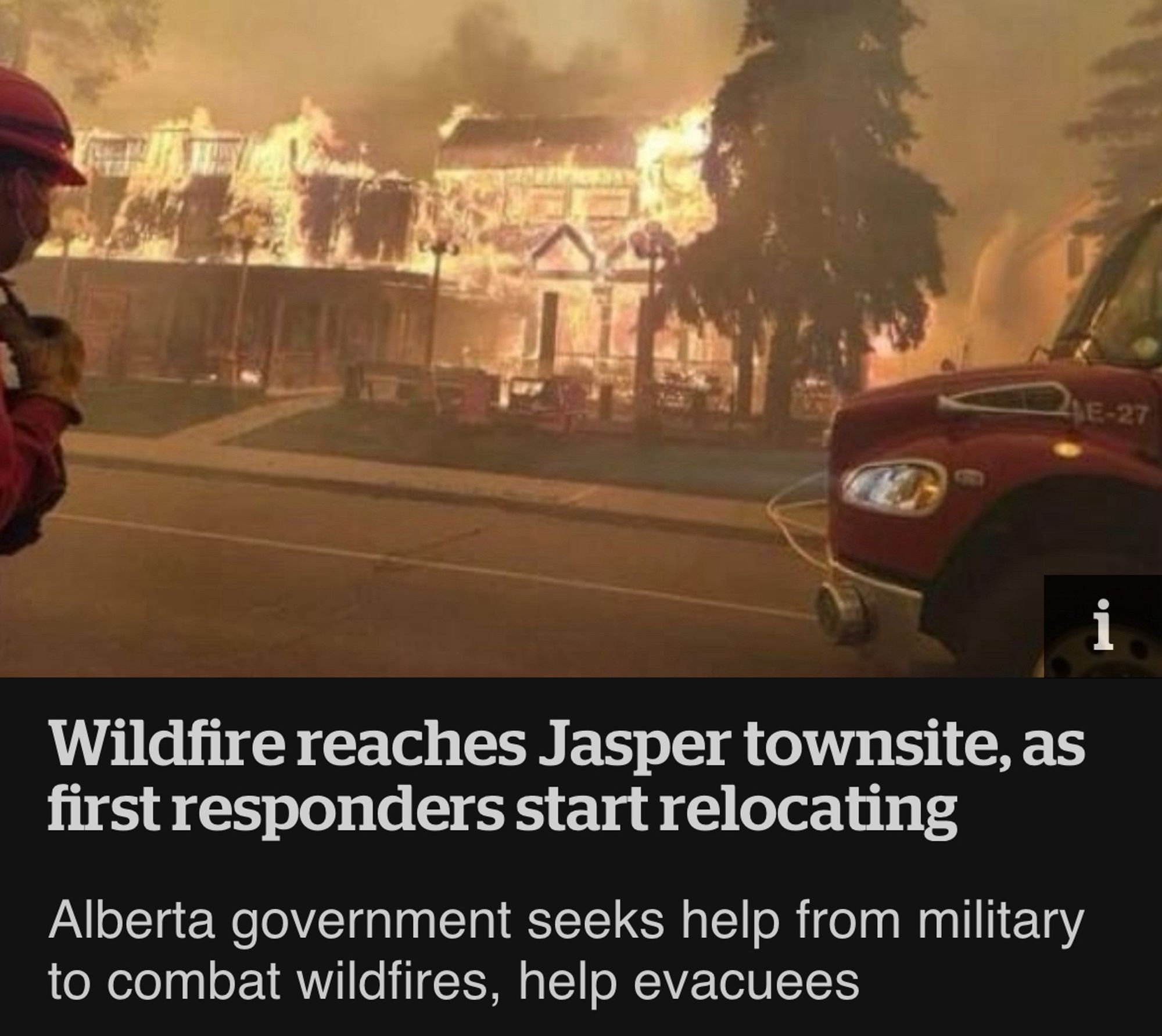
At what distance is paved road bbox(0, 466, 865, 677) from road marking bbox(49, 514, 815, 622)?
0.06 feet

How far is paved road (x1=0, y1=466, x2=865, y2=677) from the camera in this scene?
4.70m

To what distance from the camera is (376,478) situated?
31.5 feet

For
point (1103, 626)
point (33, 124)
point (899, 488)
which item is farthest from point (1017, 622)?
point (33, 124)

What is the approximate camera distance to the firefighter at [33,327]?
1.76 m

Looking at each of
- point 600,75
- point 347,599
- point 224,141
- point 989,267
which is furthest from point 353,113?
point 989,267

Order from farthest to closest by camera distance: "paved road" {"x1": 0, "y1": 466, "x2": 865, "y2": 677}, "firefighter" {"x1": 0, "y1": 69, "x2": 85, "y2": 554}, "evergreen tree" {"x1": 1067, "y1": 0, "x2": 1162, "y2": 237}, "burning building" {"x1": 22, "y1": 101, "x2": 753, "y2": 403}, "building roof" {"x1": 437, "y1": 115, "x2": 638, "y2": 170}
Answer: "burning building" {"x1": 22, "y1": 101, "x2": 753, "y2": 403} → "building roof" {"x1": 437, "y1": 115, "x2": 638, "y2": 170} → "evergreen tree" {"x1": 1067, "y1": 0, "x2": 1162, "y2": 237} → "paved road" {"x1": 0, "y1": 466, "x2": 865, "y2": 677} → "firefighter" {"x1": 0, "y1": 69, "x2": 85, "y2": 554}

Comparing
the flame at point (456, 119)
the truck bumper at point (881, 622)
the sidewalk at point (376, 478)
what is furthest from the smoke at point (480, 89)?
the truck bumper at point (881, 622)

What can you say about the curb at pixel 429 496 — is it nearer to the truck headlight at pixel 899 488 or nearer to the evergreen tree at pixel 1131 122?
the evergreen tree at pixel 1131 122

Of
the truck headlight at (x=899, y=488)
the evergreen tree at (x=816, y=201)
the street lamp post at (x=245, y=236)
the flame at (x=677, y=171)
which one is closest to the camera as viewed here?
the truck headlight at (x=899, y=488)

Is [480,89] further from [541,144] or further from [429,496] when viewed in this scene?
[429,496]

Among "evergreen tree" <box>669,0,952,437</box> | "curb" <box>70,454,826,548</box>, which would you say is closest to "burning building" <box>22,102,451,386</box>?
"curb" <box>70,454,826,548</box>

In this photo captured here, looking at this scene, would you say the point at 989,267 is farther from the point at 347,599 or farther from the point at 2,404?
the point at 2,404

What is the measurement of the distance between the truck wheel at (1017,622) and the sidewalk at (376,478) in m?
6.05

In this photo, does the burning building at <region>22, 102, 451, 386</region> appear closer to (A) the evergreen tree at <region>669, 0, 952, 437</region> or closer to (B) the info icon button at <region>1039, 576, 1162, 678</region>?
(A) the evergreen tree at <region>669, 0, 952, 437</region>
